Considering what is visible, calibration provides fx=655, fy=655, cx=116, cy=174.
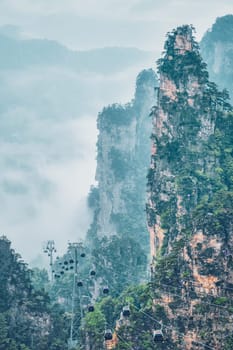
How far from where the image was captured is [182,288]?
155 ft

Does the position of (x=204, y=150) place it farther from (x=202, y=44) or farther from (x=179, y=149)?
(x=202, y=44)

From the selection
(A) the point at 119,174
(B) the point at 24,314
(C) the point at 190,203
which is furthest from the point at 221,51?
(B) the point at 24,314

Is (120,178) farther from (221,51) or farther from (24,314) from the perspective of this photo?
(24,314)

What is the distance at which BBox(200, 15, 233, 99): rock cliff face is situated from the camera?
426 ft

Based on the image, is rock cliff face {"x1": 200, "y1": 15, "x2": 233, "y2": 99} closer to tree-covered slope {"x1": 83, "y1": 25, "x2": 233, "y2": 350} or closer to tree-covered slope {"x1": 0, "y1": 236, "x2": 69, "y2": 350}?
tree-covered slope {"x1": 83, "y1": 25, "x2": 233, "y2": 350}

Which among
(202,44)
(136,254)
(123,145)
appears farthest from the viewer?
(202,44)

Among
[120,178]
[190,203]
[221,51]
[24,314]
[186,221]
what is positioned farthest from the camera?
[221,51]

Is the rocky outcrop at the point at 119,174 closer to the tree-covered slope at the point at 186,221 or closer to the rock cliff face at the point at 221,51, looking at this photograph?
the rock cliff face at the point at 221,51

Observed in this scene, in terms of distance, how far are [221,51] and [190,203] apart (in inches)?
3242

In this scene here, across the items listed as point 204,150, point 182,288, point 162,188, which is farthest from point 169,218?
point 182,288

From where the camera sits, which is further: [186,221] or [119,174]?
[119,174]

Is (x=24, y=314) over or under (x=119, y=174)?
under

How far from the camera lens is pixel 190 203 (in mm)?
57375

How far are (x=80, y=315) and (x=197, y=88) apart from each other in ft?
83.1
